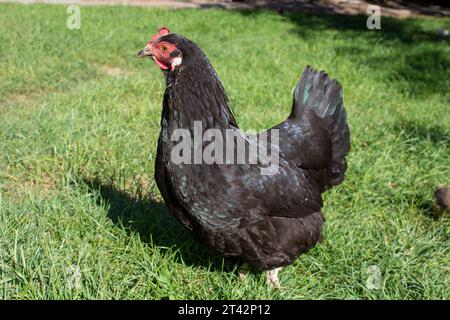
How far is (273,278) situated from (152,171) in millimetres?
1485

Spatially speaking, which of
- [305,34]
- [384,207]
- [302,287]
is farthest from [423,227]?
[305,34]

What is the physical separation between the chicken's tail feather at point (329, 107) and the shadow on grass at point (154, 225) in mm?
1020

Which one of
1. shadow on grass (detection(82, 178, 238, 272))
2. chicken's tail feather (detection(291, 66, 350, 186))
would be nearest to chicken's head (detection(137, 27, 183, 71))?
shadow on grass (detection(82, 178, 238, 272))

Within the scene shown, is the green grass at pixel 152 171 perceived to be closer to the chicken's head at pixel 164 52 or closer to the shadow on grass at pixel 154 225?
the shadow on grass at pixel 154 225

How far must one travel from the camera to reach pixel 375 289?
2566 mm

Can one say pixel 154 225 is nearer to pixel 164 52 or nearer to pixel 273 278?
pixel 273 278

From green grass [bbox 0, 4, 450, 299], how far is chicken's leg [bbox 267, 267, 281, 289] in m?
0.05

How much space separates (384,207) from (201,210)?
6.10ft

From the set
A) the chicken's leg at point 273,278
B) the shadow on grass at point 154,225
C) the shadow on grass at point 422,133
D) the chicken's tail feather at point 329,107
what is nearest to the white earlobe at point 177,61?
the shadow on grass at point 154,225

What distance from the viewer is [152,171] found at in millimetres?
3672

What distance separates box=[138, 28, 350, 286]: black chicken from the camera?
7.24 ft

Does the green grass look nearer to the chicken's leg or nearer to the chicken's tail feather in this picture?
the chicken's leg

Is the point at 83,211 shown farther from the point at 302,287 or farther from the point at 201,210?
the point at 302,287
